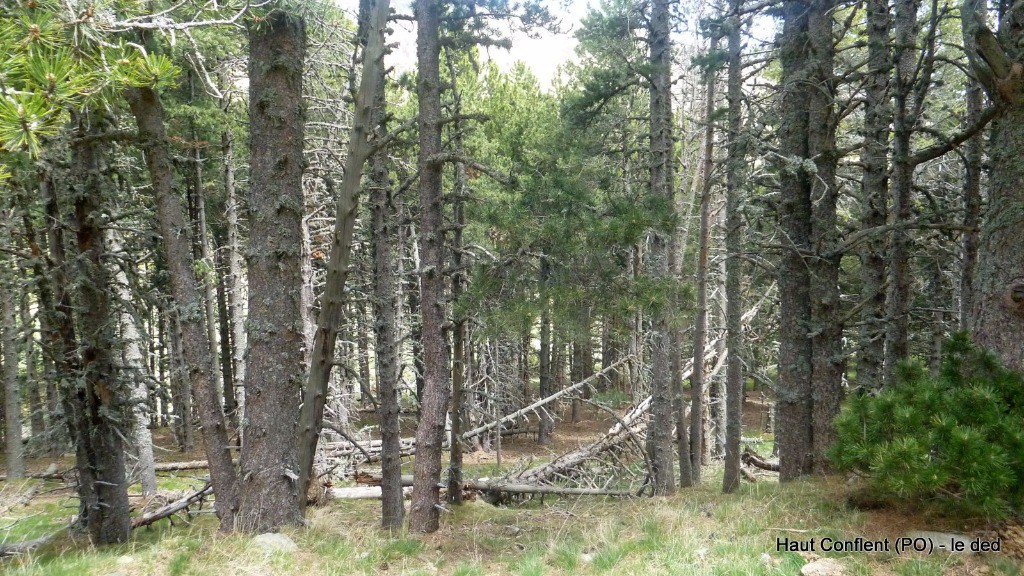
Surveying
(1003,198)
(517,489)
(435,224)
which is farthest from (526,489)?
(1003,198)

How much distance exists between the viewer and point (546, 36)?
24.6ft

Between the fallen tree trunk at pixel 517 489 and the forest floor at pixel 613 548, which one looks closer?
the forest floor at pixel 613 548

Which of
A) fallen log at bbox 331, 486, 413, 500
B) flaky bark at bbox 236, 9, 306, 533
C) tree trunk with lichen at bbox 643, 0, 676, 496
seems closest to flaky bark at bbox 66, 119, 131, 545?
flaky bark at bbox 236, 9, 306, 533

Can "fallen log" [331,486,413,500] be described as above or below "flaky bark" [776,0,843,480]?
below

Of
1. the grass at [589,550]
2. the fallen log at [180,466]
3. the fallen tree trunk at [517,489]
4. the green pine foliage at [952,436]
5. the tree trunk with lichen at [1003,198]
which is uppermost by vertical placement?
the tree trunk with lichen at [1003,198]

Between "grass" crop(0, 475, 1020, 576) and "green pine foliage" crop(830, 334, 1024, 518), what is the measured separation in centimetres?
47

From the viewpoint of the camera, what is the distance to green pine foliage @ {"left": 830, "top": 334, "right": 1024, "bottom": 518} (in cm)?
373

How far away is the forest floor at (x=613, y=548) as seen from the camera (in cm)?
401

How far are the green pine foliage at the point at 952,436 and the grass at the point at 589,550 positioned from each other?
0.47 m

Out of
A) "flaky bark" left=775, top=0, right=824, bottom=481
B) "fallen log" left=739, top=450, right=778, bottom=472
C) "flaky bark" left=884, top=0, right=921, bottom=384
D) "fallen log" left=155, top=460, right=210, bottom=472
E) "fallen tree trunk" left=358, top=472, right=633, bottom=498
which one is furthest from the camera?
"fallen log" left=155, top=460, right=210, bottom=472

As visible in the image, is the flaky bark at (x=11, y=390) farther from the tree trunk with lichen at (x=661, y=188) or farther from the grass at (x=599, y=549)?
the tree trunk with lichen at (x=661, y=188)

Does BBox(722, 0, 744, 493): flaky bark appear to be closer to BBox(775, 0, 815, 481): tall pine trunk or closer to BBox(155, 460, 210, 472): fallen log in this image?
BBox(775, 0, 815, 481): tall pine trunk

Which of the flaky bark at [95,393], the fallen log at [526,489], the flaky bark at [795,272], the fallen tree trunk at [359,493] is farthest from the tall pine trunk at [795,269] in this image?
the flaky bark at [95,393]

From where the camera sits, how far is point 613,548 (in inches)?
194
